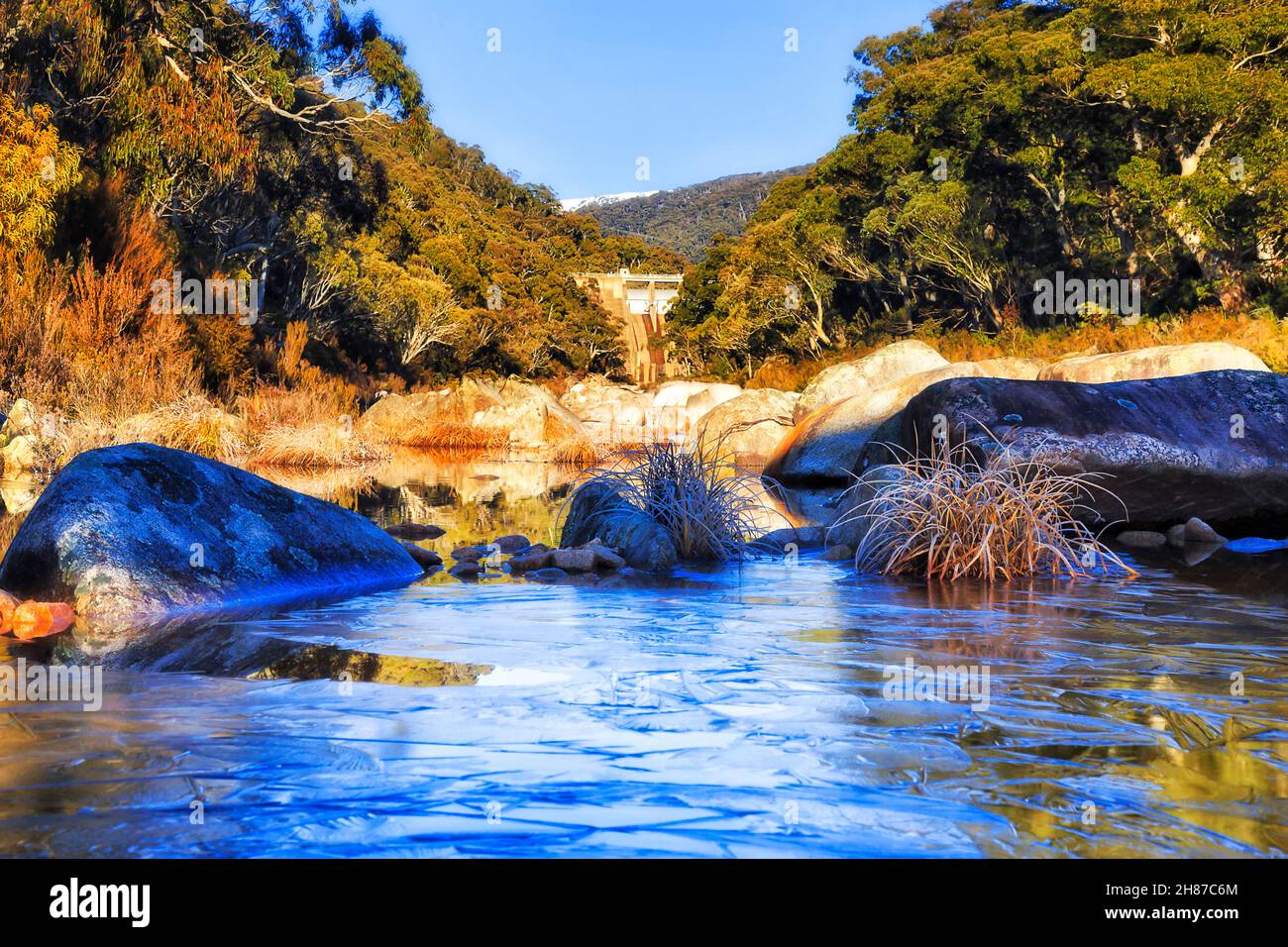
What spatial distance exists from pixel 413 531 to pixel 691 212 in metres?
109

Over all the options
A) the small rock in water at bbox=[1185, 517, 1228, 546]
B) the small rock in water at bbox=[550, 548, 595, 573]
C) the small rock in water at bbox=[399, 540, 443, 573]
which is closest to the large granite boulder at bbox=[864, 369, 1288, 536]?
the small rock in water at bbox=[1185, 517, 1228, 546]

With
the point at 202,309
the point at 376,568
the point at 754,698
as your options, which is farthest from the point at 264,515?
the point at 202,309

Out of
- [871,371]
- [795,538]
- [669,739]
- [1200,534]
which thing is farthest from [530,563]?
[871,371]

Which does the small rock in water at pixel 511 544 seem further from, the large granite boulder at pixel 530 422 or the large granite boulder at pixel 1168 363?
the large granite boulder at pixel 530 422

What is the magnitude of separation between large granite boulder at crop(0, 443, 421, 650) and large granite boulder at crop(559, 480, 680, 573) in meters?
1.62

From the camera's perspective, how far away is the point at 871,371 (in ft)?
59.8

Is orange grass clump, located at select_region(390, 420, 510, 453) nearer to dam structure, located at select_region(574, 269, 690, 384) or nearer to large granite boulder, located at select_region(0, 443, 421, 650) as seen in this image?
large granite boulder, located at select_region(0, 443, 421, 650)

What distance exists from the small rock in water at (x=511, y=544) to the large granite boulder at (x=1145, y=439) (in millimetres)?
3124

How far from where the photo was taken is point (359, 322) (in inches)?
1292

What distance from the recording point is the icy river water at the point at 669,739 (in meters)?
2.23

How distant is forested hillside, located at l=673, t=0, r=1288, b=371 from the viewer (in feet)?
78.3

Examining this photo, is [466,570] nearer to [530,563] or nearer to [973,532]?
[530,563]
